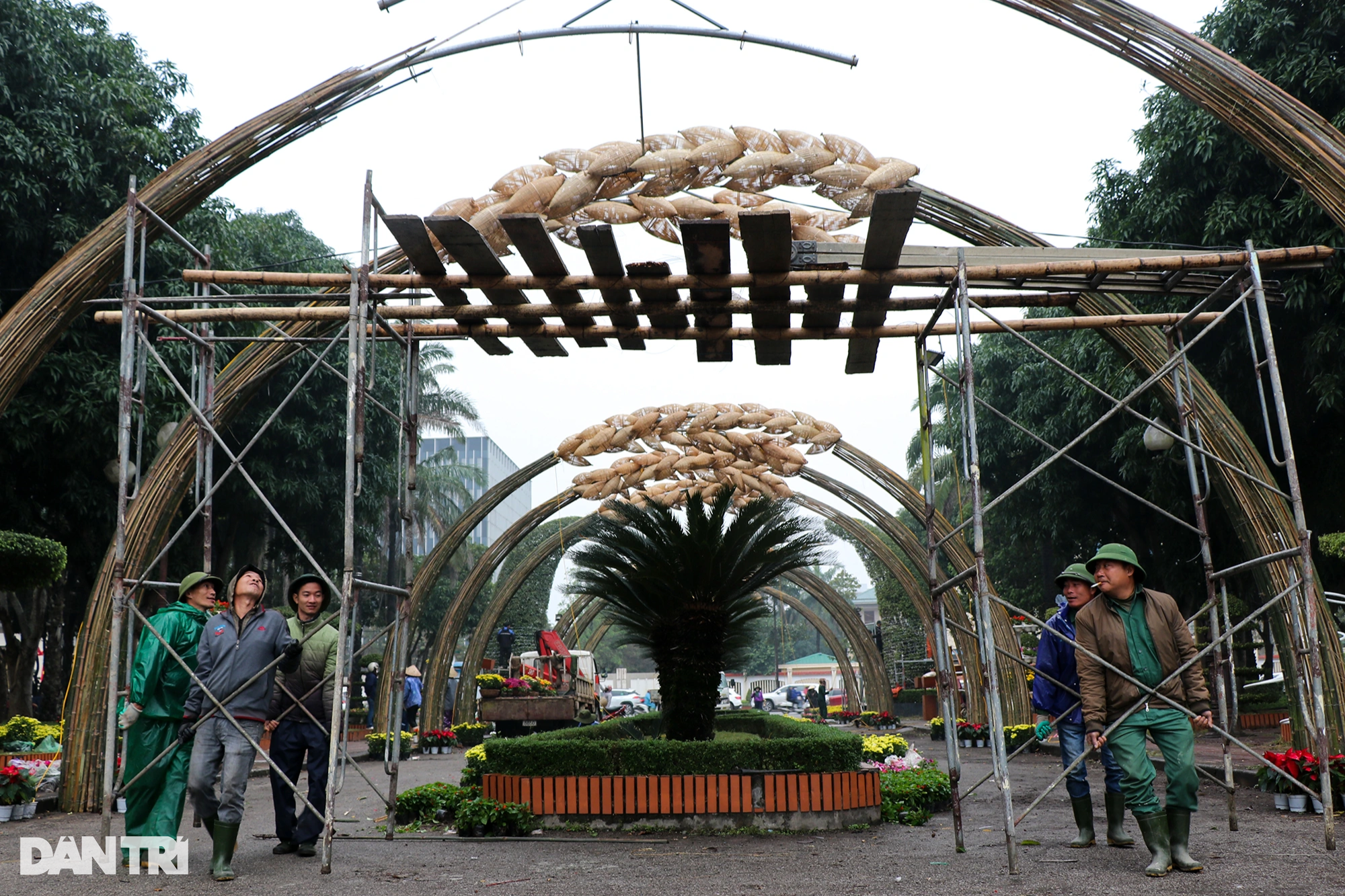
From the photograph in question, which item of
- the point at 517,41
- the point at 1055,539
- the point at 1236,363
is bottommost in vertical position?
the point at 1055,539

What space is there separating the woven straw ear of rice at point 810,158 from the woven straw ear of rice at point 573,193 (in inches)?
48.1

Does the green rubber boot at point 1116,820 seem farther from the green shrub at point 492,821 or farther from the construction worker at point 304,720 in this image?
the construction worker at point 304,720

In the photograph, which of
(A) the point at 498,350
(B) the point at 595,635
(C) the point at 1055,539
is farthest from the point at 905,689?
(A) the point at 498,350

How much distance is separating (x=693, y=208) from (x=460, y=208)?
1.60m

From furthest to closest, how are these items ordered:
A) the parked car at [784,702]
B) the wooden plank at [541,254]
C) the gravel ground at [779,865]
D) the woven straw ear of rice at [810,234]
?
the parked car at [784,702] → the woven straw ear of rice at [810,234] → the wooden plank at [541,254] → the gravel ground at [779,865]

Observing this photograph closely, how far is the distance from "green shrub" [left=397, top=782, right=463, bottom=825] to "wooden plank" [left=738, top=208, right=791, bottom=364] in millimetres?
4162

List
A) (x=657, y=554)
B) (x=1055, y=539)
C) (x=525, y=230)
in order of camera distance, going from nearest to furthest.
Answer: (x=525, y=230) → (x=657, y=554) → (x=1055, y=539)

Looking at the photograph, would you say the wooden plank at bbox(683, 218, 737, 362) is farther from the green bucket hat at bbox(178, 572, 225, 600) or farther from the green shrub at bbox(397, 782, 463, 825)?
the green shrub at bbox(397, 782, 463, 825)

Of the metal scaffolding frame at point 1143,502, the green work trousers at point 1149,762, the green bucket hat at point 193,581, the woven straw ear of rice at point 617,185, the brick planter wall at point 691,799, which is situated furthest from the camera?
the brick planter wall at point 691,799

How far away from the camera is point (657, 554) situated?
921 centimetres

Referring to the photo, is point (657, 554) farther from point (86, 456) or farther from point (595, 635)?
point (595, 635)

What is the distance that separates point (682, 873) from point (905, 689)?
3125 cm

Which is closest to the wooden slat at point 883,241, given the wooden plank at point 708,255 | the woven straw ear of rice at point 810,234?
the woven straw ear of rice at point 810,234

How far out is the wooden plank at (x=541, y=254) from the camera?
19.9 feet
